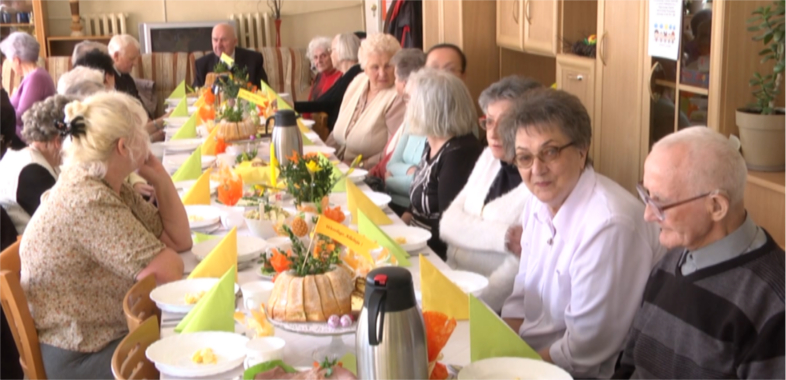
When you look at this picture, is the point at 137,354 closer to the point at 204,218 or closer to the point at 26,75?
the point at 204,218

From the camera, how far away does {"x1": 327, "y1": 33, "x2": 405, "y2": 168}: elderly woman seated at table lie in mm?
4375

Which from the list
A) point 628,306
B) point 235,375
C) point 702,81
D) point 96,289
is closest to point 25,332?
point 96,289

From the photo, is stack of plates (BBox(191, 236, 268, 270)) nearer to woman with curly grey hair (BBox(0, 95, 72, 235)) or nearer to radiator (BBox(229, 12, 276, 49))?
woman with curly grey hair (BBox(0, 95, 72, 235))

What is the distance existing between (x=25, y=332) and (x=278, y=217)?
30.2 inches

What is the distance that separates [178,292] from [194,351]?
1.25 feet

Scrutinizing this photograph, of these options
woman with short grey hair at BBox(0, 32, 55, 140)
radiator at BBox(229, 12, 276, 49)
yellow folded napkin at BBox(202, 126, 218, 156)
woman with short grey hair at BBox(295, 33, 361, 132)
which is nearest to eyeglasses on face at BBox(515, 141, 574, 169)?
yellow folded napkin at BBox(202, 126, 218, 156)

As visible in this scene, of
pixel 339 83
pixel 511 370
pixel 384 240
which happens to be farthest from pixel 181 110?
pixel 511 370

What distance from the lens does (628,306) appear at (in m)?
1.89

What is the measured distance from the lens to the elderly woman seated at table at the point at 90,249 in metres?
2.12

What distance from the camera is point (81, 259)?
2156 millimetres

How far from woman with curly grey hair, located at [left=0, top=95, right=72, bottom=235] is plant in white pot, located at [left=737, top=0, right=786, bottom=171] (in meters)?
2.28

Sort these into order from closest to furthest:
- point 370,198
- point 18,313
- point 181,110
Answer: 1. point 18,313
2. point 370,198
3. point 181,110

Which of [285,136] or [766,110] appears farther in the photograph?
[285,136]

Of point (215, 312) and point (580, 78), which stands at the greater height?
point (580, 78)
